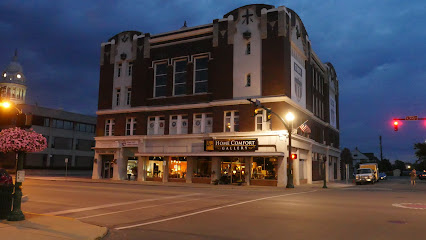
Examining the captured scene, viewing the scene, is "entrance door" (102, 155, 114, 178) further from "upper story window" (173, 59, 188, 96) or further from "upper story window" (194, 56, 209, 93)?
"upper story window" (194, 56, 209, 93)

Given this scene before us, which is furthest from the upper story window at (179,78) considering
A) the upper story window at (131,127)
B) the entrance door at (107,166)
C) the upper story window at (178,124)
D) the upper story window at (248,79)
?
the entrance door at (107,166)

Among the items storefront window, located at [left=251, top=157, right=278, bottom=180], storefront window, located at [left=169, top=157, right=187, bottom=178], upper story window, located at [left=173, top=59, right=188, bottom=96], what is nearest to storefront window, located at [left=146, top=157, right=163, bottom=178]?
storefront window, located at [left=169, top=157, right=187, bottom=178]

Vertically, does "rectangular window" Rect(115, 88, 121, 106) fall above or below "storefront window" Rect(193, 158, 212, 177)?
above

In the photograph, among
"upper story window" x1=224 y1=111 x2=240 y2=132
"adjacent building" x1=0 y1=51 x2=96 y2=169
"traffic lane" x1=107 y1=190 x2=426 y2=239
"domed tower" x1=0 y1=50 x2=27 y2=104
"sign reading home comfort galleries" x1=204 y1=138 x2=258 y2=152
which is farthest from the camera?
"domed tower" x1=0 y1=50 x2=27 y2=104

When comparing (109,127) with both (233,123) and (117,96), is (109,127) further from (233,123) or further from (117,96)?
(233,123)

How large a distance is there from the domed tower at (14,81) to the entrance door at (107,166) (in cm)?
7800

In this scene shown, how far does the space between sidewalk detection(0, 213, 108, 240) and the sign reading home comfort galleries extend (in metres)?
24.8

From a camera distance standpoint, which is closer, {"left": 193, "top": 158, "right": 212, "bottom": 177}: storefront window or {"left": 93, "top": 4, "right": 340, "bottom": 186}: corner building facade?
{"left": 93, "top": 4, "right": 340, "bottom": 186}: corner building facade

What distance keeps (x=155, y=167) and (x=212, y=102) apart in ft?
34.9

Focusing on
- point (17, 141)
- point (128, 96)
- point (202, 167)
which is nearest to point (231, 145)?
point (202, 167)

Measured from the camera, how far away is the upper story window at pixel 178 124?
132 feet

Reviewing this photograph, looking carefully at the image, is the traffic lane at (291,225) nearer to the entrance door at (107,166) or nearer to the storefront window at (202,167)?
the storefront window at (202,167)

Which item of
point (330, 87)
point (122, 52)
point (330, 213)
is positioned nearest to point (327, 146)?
point (330, 87)

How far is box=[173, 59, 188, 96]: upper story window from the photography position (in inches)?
1636
